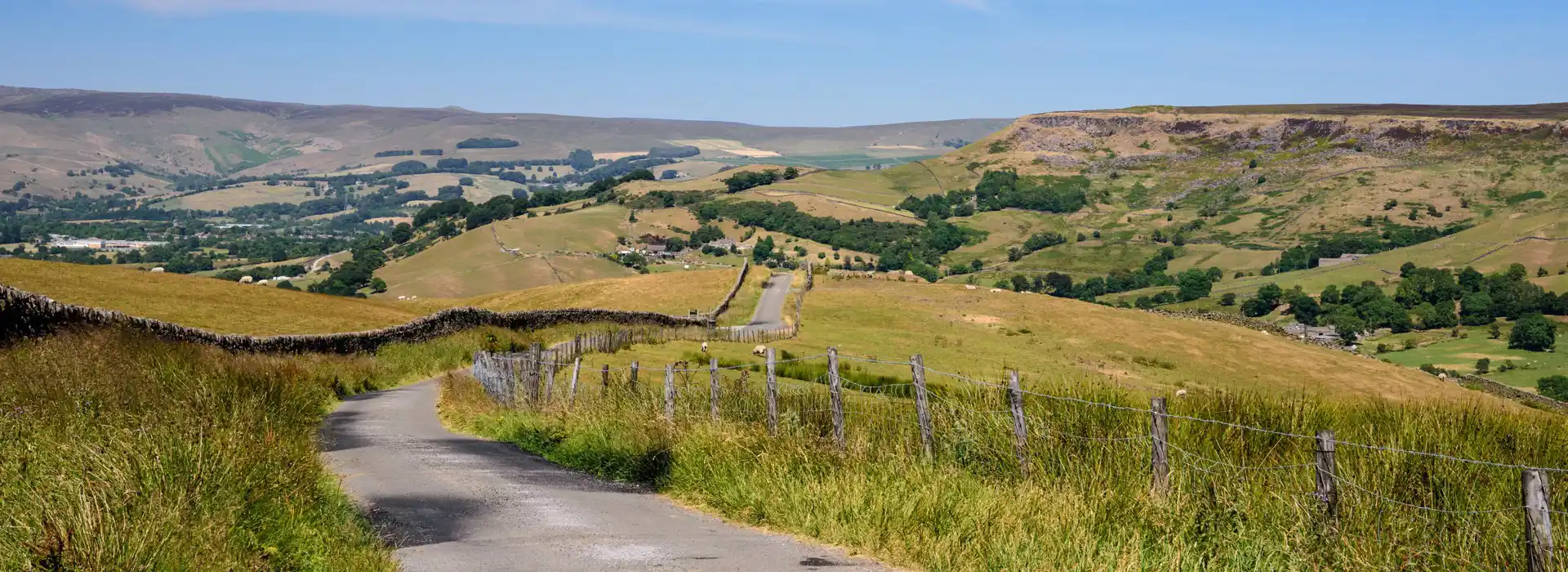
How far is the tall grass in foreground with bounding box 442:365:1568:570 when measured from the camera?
11.0 metres

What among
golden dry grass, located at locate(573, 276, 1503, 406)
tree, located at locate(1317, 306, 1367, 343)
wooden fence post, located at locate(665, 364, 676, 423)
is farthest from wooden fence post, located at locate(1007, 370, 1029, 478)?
tree, located at locate(1317, 306, 1367, 343)

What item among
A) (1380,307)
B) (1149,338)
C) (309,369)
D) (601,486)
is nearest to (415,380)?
(309,369)

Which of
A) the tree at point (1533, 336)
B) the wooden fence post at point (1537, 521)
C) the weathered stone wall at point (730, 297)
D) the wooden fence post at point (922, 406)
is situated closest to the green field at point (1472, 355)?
the tree at point (1533, 336)

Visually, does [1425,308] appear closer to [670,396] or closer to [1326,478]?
[670,396]

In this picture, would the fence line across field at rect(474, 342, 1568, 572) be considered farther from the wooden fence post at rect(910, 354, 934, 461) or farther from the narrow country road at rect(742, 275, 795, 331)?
the narrow country road at rect(742, 275, 795, 331)

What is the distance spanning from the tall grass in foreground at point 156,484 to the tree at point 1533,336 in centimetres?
17270

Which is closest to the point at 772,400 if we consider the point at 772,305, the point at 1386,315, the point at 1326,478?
the point at 1326,478

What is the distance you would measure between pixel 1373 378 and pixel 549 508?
64.6m

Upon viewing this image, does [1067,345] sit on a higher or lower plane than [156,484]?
lower

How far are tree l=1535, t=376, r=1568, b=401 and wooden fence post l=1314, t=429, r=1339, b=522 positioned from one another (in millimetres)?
115062

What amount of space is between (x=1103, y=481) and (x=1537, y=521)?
191 inches

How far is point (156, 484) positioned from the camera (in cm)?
1023

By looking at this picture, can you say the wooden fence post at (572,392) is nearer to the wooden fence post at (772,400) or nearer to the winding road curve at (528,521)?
the winding road curve at (528,521)

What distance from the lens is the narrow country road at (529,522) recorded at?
36.7 feet
